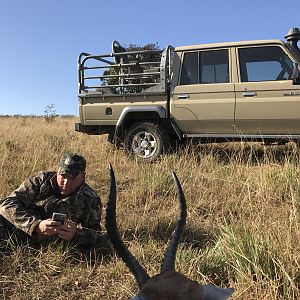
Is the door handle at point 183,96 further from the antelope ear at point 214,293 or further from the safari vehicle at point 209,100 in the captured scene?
the antelope ear at point 214,293

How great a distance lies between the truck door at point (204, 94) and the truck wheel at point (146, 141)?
0.40 meters

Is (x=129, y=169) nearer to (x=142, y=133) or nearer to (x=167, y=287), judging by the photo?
(x=142, y=133)

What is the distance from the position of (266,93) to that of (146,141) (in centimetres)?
222

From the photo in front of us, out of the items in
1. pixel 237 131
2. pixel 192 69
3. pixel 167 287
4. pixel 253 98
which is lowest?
pixel 167 287

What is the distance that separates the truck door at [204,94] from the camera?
7934 mm

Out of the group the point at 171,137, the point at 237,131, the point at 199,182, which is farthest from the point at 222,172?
the point at 171,137

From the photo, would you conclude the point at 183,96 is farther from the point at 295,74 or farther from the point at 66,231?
the point at 66,231

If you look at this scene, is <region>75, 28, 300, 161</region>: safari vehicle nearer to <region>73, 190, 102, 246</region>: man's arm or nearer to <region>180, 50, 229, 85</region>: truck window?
<region>180, 50, 229, 85</region>: truck window

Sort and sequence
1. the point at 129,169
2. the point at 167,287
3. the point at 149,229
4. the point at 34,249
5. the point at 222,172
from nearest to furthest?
the point at 167,287, the point at 34,249, the point at 149,229, the point at 222,172, the point at 129,169

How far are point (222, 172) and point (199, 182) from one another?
559mm

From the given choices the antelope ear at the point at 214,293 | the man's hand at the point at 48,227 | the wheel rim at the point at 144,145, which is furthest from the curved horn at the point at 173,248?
the wheel rim at the point at 144,145

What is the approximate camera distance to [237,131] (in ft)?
26.1

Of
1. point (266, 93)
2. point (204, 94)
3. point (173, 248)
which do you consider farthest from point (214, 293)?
point (204, 94)

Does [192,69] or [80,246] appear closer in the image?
[80,246]
